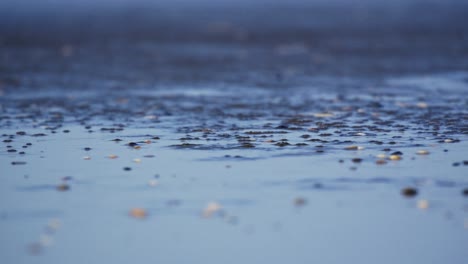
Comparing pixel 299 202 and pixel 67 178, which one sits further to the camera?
pixel 67 178

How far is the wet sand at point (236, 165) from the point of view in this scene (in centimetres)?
966

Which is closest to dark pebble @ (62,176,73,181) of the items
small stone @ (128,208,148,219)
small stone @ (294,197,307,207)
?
small stone @ (128,208,148,219)

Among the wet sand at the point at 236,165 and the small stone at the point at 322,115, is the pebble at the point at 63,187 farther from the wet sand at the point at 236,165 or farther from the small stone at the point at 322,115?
the small stone at the point at 322,115

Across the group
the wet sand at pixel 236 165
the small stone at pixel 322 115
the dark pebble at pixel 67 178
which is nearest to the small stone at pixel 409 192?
the wet sand at pixel 236 165

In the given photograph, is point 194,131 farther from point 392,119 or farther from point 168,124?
point 392,119

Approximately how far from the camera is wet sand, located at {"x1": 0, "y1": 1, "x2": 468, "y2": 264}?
31.7 feet

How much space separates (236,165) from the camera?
44.2ft

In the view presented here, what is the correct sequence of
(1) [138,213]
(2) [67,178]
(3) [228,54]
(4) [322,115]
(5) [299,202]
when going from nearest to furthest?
(1) [138,213]
(5) [299,202]
(2) [67,178]
(4) [322,115]
(3) [228,54]

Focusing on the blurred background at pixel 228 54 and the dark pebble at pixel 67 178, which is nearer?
the dark pebble at pixel 67 178

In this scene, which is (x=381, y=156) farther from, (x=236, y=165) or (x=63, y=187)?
(x=63, y=187)

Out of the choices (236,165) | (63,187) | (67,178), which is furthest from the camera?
(236,165)

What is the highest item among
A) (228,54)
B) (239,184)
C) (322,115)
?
(239,184)

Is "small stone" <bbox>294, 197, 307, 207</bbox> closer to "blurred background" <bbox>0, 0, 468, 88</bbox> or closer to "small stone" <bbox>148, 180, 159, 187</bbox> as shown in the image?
"small stone" <bbox>148, 180, 159, 187</bbox>

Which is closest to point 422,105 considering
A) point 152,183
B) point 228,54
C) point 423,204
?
point 152,183
